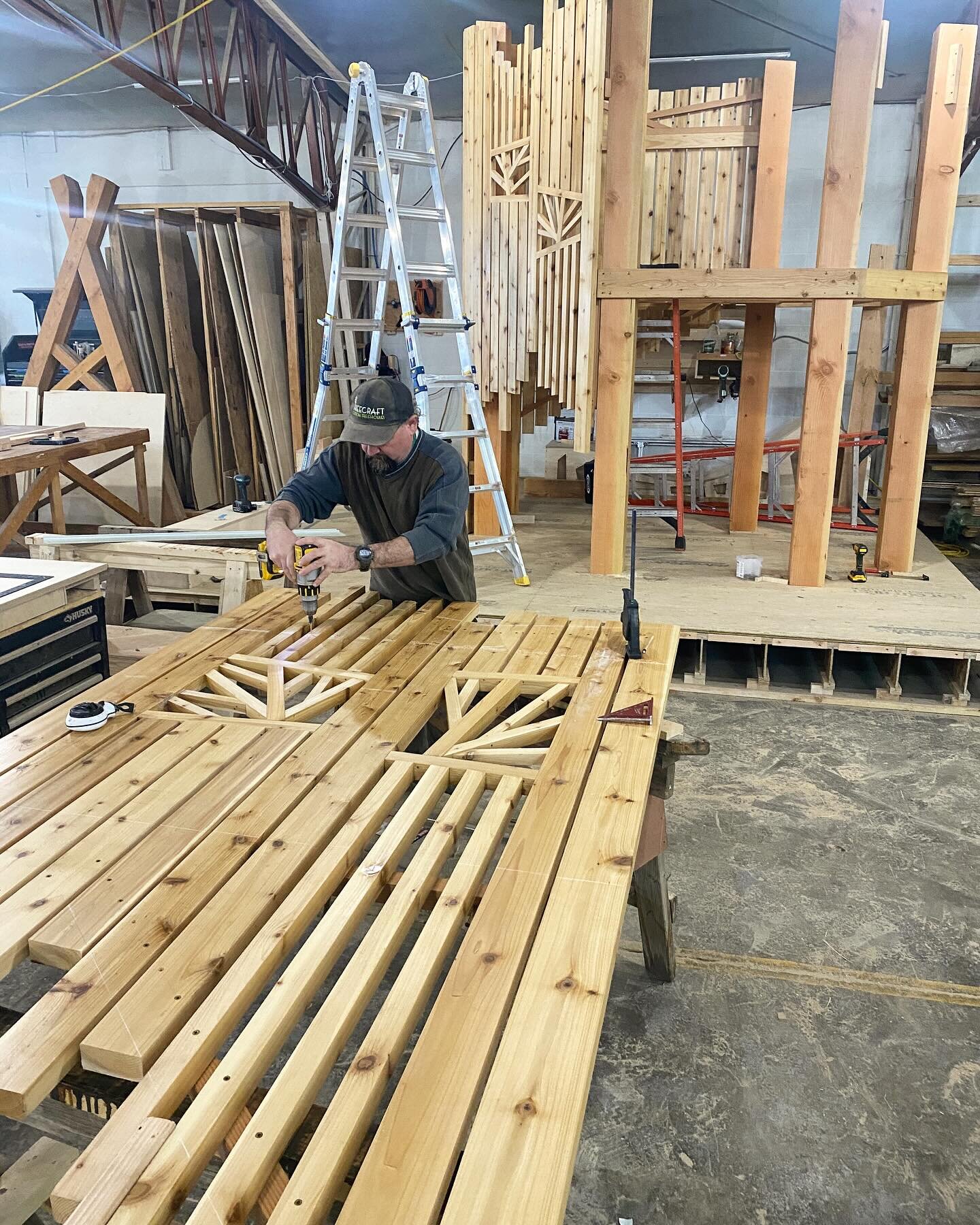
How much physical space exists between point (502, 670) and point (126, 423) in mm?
5954

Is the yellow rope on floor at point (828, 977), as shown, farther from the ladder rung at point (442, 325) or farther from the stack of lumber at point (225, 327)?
the stack of lumber at point (225, 327)

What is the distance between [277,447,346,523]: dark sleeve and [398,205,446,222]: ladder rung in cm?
198

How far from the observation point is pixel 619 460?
5746mm

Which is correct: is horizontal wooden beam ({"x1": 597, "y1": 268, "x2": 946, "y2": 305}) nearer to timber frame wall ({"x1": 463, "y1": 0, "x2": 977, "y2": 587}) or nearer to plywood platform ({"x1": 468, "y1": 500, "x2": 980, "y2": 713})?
timber frame wall ({"x1": 463, "y1": 0, "x2": 977, "y2": 587})

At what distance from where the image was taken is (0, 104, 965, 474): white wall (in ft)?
31.3

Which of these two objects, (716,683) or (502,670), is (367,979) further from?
(716,683)

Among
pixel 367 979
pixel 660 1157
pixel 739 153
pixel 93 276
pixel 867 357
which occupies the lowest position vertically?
pixel 660 1157

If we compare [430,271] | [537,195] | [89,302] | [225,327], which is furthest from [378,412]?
[225,327]

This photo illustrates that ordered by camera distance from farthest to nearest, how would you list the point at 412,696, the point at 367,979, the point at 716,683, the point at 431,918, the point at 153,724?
the point at 716,683 < the point at 412,696 < the point at 153,724 < the point at 431,918 < the point at 367,979

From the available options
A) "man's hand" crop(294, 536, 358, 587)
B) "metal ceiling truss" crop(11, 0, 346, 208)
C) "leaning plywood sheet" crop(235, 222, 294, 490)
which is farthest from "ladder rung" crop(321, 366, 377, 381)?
"leaning plywood sheet" crop(235, 222, 294, 490)

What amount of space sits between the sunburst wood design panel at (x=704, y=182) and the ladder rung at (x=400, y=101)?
1.52m

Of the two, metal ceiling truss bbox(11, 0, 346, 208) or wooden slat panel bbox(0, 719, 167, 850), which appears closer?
wooden slat panel bbox(0, 719, 167, 850)

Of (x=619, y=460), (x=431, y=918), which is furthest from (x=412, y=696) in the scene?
(x=619, y=460)

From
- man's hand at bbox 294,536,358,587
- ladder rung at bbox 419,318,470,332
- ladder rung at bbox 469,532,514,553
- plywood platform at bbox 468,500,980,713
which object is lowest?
plywood platform at bbox 468,500,980,713
